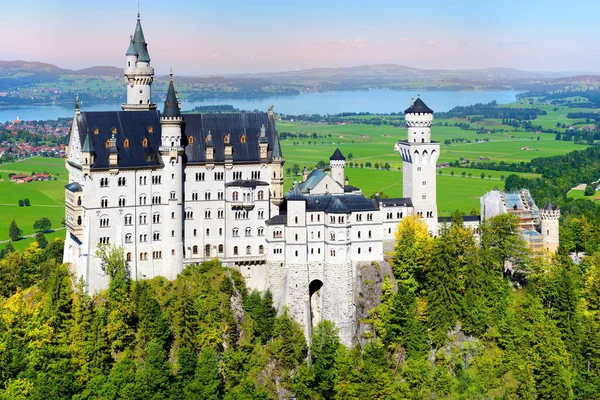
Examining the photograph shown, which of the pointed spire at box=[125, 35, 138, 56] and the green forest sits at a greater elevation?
the pointed spire at box=[125, 35, 138, 56]

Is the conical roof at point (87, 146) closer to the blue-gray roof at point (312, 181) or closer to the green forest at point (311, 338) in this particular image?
the green forest at point (311, 338)

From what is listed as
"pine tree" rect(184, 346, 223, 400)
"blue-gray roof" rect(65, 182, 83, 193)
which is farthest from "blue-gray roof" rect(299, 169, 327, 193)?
"blue-gray roof" rect(65, 182, 83, 193)

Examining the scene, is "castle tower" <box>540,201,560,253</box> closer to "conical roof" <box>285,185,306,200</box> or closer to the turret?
the turret

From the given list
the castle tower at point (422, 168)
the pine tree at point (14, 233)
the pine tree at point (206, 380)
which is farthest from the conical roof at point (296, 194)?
the pine tree at point (14, 233)

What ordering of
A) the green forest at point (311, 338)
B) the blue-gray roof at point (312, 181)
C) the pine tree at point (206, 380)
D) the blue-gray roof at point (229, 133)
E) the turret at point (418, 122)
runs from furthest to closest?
the turret at point (418, 122) < the blue-gray roof at point (312, 181) < the blue-gray roof at point (229, 133) < the green forest at point (311, 338) < the pine tree at point (206, 380)

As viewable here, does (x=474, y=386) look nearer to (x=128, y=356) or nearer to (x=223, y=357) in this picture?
(x=223, y=357)

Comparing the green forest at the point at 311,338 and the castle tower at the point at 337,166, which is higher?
the castle tower at the point at 337,166

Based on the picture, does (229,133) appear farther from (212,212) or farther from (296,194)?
(296,194)
